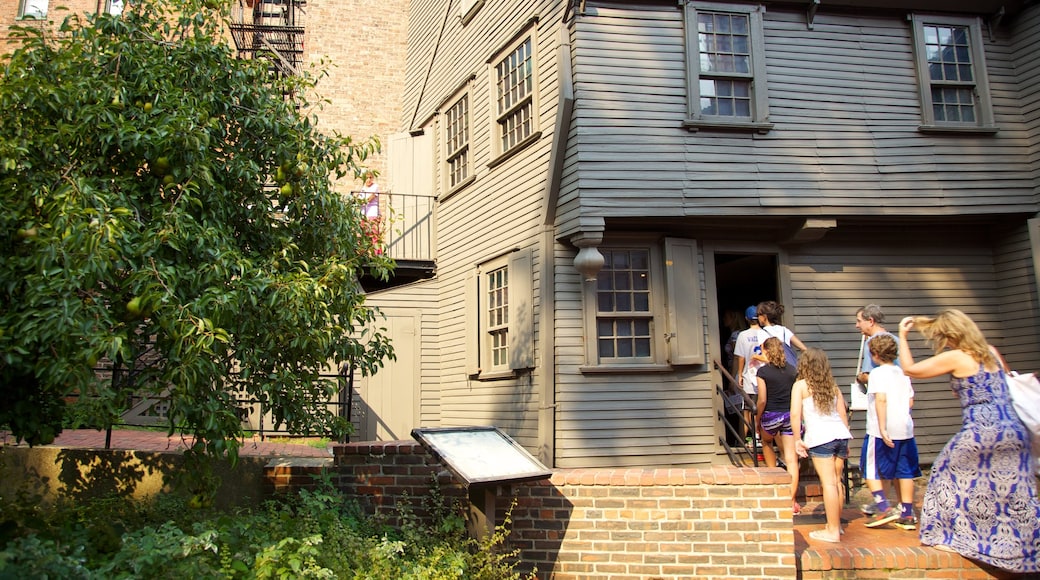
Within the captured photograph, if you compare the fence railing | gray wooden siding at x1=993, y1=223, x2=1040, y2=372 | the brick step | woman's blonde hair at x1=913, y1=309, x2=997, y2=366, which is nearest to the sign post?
the brick step

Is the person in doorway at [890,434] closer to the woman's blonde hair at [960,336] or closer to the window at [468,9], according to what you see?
the woman's blonde hair at [960,336]

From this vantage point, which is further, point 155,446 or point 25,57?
point 155,446

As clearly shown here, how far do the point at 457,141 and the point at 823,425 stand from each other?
7.72 m

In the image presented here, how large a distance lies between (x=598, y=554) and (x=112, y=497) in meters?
4.08

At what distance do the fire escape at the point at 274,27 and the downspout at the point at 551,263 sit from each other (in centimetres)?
1145

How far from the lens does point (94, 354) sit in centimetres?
414

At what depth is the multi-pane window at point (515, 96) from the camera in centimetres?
1009

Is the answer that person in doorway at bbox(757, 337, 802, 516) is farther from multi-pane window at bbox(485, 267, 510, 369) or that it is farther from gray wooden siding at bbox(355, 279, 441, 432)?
gray wooden siding at bbox(355, 279, 441, 432)

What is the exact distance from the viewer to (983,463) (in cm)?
570

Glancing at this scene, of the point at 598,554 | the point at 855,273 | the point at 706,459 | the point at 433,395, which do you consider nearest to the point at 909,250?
the point at 855,273

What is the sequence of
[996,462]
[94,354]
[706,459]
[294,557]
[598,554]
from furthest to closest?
[706,459] < [598,554] < [996,462] < [294,557] < [94,354]

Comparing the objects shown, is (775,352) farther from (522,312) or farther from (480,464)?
(480,464)

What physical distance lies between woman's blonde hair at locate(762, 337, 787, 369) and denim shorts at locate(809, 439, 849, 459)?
1.14 m

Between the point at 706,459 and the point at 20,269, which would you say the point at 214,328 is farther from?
the point at 706,459
